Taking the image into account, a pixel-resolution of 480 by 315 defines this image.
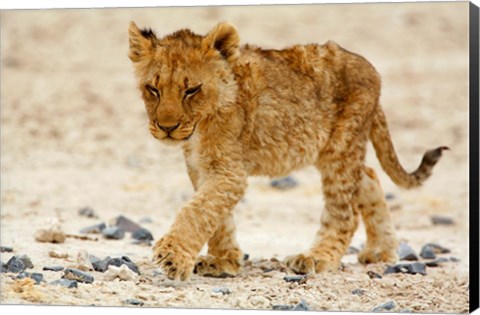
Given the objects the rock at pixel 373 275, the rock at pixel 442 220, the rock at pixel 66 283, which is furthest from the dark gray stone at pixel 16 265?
the rock at pixel 442 220

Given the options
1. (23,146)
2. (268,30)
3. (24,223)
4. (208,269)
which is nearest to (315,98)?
(208,269)

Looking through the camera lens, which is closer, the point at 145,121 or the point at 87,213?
the point at 87,213

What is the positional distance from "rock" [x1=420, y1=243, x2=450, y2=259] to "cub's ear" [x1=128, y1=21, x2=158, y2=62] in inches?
97.4

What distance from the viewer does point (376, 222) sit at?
22.6 ft

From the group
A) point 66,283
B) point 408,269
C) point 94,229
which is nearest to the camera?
point 66,283

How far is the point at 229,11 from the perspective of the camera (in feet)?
53.4

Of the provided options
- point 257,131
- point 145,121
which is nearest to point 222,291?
point 257,131

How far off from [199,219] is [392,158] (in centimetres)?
180

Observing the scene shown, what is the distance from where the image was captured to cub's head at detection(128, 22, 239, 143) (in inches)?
222

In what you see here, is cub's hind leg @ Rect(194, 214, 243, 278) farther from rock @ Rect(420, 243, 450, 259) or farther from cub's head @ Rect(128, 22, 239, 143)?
rock @ Rect(420, 243, 450, 259)

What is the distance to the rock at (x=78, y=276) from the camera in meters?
5.79

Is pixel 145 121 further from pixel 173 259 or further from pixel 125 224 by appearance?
pixel 173 259

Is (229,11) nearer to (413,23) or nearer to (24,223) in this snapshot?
(413,23)

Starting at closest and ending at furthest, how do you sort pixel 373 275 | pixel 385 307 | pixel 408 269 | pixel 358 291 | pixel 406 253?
pixel 385 307 → pixel 358 291 → pixel 373 275 → pixel 408 269 → pixel 406 253
